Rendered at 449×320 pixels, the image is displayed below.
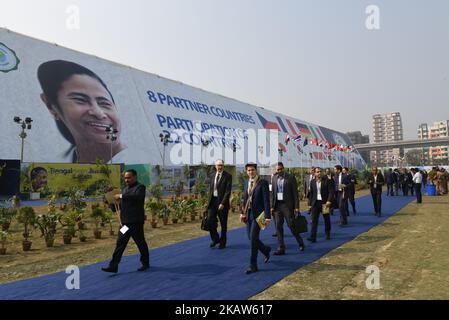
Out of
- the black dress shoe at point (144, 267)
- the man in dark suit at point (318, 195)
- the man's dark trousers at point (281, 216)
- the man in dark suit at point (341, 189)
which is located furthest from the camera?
the man in dark suit at point (341, 189)

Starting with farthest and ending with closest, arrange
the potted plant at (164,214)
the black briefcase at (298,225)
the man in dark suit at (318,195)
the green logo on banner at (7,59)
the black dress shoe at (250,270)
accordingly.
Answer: the green logo on banner at (7,59), the potted plant at (164,214), the man in dark suit at (318,195), the black briefcase at (298,225), the black dress shoe at (250,270)

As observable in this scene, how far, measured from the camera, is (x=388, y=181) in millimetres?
21234

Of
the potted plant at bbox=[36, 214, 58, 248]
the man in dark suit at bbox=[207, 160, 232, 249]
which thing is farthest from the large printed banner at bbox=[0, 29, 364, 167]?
the man in dark suit at bbox=[207, 160, 232, 249]

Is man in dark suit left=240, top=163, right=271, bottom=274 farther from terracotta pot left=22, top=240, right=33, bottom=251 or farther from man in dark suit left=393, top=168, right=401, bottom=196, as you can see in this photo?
man in dark suit left=393, top=168, right=401, bottom=196

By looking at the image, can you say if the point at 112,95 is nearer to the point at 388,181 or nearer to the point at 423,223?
the point at 388,181

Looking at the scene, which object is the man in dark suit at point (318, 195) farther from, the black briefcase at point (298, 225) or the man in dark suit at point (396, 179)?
the man in dark suit at point (396, 179)

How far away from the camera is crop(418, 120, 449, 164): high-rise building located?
453 feet

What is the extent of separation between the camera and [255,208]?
570 centimetres

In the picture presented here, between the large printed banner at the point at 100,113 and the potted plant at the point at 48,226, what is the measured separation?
1734cm

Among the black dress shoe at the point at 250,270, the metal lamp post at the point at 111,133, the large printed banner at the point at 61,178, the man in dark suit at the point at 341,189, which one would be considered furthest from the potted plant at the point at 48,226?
the metal lamp post at the point at 111,133

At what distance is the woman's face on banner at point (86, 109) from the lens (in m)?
27.5

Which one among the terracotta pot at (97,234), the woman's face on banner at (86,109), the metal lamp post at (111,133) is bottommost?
the terracotta pot at (97,234)

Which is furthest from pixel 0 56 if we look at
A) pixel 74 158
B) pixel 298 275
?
pixel 298 275
